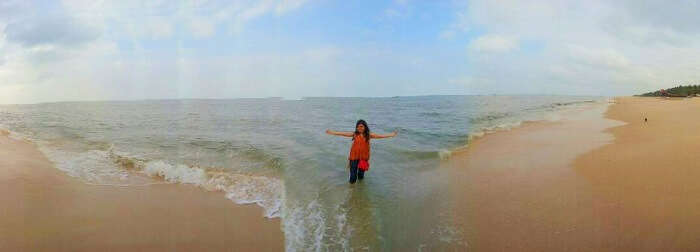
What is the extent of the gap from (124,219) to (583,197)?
753 cm

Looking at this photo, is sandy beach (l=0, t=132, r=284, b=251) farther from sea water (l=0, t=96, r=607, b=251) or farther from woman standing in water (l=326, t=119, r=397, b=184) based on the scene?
woman standing in water (l=326, t=119, r=397, b=184)

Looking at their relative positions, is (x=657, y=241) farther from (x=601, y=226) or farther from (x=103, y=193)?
(x=103, y=193)

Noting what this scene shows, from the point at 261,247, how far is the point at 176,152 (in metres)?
8.65

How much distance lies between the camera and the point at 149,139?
1572 cm

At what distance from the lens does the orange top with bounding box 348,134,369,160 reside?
803 centimetres

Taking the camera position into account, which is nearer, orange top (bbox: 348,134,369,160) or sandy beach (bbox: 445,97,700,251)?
sandy beach (bbox: 445,97,700,251)

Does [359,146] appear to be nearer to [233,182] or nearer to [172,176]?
[233,182]

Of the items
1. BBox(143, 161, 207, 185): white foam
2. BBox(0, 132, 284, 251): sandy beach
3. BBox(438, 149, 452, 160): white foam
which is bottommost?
BBox(0, 132, 284, 251): sandy beach

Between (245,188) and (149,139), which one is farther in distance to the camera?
(149,139)

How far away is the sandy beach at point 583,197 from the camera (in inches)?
193

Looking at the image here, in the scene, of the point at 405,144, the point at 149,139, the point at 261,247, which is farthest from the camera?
the point at 149,139

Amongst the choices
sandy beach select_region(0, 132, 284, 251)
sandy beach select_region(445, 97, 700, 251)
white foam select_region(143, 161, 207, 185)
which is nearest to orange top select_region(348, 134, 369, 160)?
sandy beach select_region(445, 97, 700, 251)

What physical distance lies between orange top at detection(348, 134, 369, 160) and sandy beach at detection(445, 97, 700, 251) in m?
1.94

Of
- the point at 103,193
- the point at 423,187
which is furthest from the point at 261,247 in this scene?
the point at 103,193
